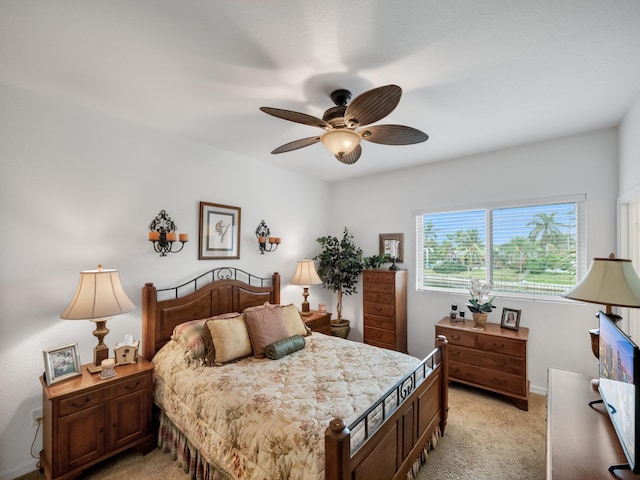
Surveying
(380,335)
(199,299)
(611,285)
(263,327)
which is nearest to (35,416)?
(199,299)

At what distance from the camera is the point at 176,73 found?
191 centimetres

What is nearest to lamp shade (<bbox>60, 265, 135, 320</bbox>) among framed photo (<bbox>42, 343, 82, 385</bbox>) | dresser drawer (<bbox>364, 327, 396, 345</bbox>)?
framed photo (<bbox>42, 343, 82, 385</bbox>)

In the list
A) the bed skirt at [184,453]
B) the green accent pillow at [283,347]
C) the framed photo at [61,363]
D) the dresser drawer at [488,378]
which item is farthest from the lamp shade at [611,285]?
the framed photo at [61,363]

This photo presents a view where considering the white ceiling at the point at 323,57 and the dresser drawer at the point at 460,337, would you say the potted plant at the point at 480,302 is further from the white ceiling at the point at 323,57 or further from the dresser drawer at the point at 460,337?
the white ceiling at the point at 323,57

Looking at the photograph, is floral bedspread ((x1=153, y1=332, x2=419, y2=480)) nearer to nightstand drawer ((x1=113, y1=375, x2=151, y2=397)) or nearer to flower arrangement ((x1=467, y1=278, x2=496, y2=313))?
nightstand drawer ((x1=113, y1=375, x2=151, y2=397))

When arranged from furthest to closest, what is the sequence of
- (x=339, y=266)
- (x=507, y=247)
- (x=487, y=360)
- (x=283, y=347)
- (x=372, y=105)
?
(x=339, y=266)
(x=507, y=247)
(x=487, y=360)
(x=283, y=347)
(x=372, y=105)

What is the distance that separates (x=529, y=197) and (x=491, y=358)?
72.9 inches

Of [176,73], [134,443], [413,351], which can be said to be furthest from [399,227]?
[134,443]

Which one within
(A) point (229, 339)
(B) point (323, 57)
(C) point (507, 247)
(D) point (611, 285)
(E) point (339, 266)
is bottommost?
(A) point (229, 339)

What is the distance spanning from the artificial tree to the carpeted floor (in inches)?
82.5

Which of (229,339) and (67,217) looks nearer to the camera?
(67,217)

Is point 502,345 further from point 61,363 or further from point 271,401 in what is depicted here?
point 61,363

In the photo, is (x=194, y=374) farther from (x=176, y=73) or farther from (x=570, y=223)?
(x=570, y=223)

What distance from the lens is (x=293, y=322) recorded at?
2947mm
